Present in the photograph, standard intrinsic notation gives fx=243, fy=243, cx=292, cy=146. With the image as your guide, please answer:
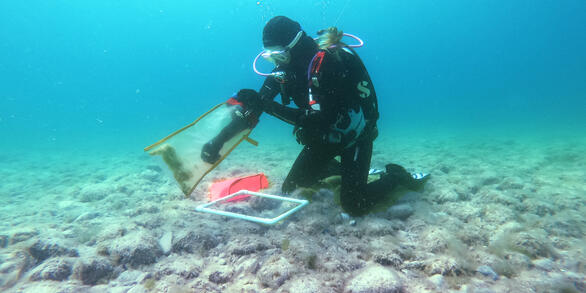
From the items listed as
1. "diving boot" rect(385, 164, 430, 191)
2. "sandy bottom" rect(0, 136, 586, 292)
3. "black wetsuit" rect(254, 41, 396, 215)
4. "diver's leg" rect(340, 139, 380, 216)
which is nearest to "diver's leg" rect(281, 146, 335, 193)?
"black wetsuit" rect(254, 41, 396, 215)

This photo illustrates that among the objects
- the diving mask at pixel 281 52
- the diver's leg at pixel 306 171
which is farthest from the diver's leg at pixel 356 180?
the diving mask at pixel 281 52

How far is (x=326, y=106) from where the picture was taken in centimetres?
292

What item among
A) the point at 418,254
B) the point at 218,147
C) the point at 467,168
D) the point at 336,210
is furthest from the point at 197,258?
the point at 467,168

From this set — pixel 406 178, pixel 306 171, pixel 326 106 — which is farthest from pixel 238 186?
pixel 406 178

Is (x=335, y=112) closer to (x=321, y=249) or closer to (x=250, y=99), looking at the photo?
(x=250, y=99)

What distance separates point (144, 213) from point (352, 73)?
133 inches

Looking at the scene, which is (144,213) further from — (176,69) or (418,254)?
(176,69)

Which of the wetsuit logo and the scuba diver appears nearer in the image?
the scuba diver

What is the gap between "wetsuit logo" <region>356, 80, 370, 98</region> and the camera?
3.12 m

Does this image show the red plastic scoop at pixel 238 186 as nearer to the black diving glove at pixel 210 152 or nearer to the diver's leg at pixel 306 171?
the diver's leg at pixel 306 171

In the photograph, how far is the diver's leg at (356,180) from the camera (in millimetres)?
3004

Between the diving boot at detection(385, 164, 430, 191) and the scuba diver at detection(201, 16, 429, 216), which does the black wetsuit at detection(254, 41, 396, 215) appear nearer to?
the scuba diver at detection(201, 16, 429, 216)

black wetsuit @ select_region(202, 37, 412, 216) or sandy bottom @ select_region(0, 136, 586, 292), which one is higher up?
black wetsuit @ select_region(202, 37, 412, 216)

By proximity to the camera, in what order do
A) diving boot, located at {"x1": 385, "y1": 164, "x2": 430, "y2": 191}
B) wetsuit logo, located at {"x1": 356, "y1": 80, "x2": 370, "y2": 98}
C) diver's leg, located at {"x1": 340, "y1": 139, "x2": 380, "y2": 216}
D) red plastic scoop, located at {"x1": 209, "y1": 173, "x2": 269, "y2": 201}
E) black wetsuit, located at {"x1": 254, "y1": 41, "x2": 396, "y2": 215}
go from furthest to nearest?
red plastic scoop, located at {"x1": 209, "y1": 173, "x2": 269, "y2": 201} → diving boot, located at {"x1": 385, "y1": 164, "x2": 430, "y2": 191} → wetsuit logo, located at {"x1": 356, "y1": 80, "x2": 370, "y2": 98} → diver's leg, located at {"x1": 340, "y1": 139, "x2": 380, "y2": 216} → black wetsuit, located at {"x1": 254, "y1": 41, "x2": 396, "y2": 215}
